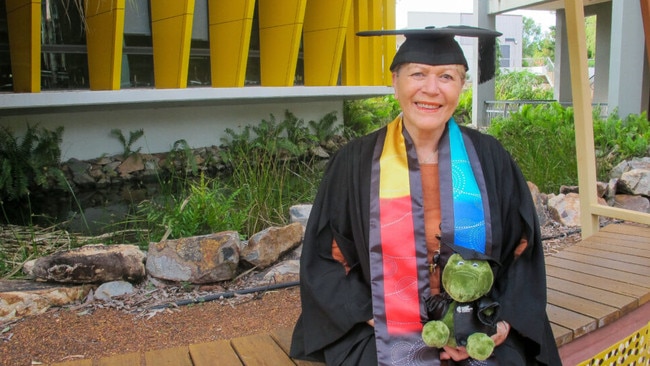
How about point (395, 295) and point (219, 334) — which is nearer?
point (395, 295)

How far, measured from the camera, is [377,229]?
76.6 inches

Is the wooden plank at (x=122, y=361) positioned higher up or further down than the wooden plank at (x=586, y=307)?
higher up

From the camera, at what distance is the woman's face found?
195 cm

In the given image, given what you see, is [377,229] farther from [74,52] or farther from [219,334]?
[74,52]

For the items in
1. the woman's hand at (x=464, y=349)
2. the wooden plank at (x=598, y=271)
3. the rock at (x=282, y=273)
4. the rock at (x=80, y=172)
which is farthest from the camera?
the rock at (x=80, y=172)

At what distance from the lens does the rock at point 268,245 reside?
454cm

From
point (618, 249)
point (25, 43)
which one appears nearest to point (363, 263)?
point (618, 249)

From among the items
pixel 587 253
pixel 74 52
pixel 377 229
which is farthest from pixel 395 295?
pixel 74 52

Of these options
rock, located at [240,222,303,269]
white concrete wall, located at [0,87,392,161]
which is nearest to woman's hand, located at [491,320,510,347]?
rock, located at [240,222,303,269]

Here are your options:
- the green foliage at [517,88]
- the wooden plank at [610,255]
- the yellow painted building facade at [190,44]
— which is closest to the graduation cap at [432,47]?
the wooden plank at [610,255]

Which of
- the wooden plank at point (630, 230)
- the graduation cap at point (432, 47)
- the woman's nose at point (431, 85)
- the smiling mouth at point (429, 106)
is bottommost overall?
the wooden plank at point (630, 230)

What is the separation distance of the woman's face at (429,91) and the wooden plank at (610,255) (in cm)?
210

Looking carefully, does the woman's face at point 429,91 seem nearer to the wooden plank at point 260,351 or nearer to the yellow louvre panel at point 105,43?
the wooden plank at point 260,351

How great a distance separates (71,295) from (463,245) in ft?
10.2
